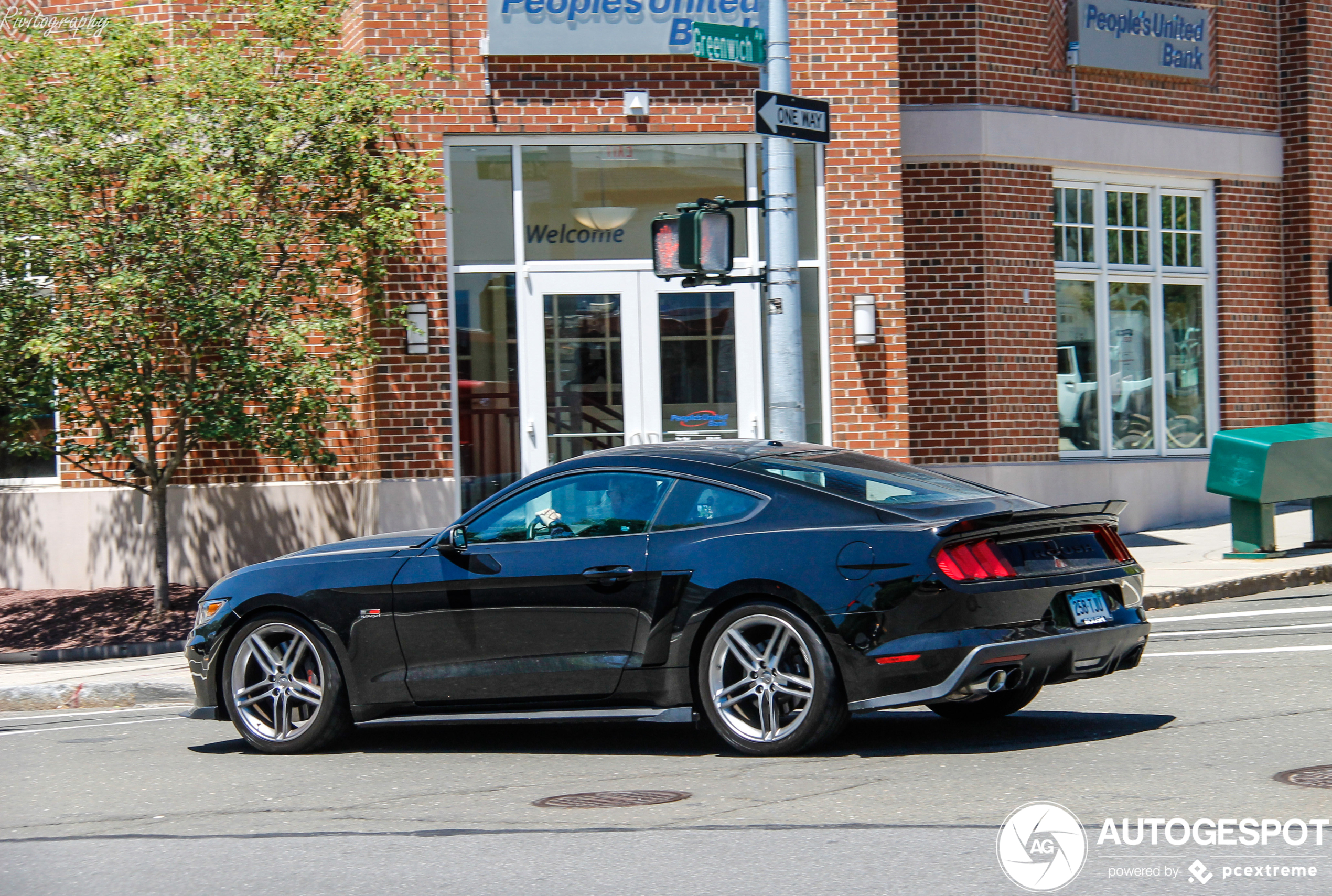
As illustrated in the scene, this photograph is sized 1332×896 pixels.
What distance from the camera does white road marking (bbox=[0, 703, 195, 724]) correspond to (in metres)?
10.2

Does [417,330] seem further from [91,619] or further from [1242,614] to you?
[1242,614]

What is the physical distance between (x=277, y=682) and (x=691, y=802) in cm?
271

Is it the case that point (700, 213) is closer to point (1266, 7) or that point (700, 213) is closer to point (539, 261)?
point (539, 261)

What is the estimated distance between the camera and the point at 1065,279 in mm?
16969

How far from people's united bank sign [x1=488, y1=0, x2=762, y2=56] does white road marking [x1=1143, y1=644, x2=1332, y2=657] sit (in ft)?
24.5

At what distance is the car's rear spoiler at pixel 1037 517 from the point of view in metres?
6.33

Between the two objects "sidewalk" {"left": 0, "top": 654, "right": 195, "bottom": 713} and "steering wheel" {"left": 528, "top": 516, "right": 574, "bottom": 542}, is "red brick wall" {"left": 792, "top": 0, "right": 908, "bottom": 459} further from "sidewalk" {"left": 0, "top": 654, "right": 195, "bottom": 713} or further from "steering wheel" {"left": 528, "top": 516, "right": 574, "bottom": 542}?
"steering wheel" {"left": 528, "top": 516, "right": 574, "bottom": 542}

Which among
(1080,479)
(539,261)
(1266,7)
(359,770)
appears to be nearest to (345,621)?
(359,770)

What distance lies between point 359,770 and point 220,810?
2.85 ft

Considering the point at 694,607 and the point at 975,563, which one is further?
the point at 694,607

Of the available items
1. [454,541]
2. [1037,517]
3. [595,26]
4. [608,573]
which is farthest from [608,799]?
[595,26]

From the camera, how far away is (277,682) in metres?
7.66

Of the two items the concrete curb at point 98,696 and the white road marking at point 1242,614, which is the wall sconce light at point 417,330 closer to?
the concrete curb at point 98,696

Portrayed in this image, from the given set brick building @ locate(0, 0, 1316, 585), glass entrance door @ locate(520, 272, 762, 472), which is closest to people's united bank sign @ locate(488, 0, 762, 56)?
brick building @ locate(0, 0, 1316, 585)
